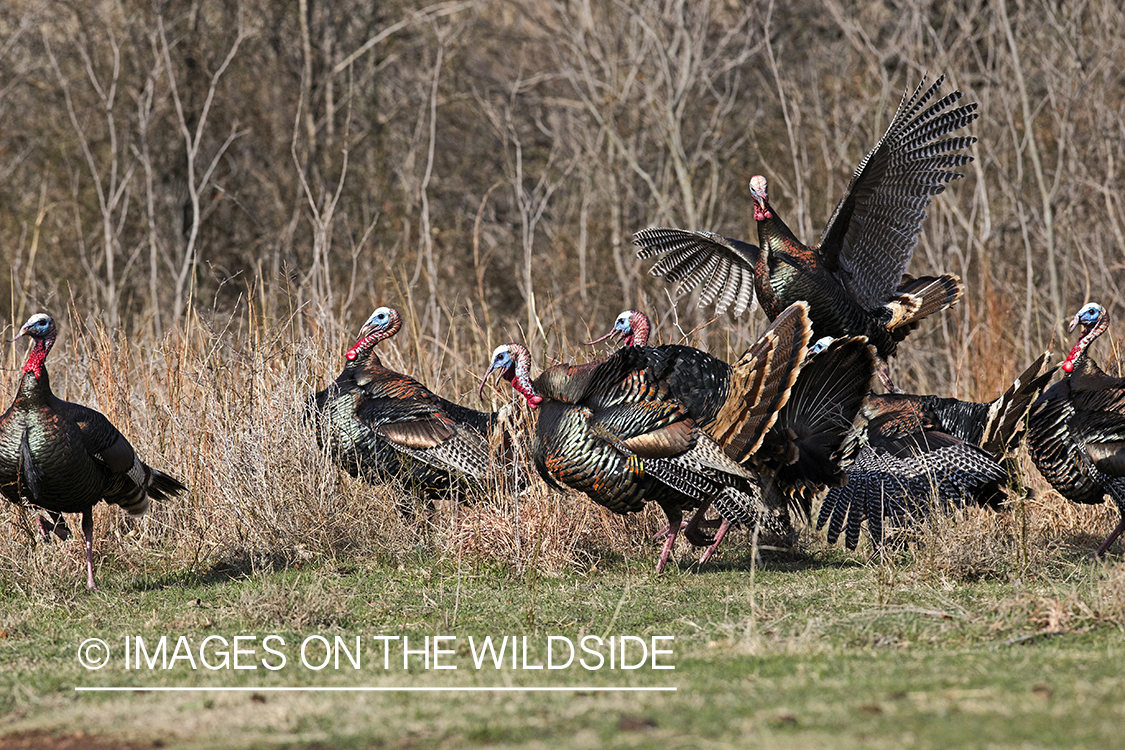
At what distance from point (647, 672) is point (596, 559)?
7.66 ft

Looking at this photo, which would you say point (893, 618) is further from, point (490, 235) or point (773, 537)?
point (490, 235)

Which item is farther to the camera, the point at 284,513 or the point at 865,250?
the point at 865,250

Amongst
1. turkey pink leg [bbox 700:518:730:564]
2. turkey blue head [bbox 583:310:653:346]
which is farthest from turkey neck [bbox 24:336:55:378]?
turkey pink leg [bbox 700:518:730:564]

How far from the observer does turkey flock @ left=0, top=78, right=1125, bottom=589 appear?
18.5 ft

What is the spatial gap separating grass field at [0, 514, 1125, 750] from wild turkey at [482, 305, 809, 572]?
0.45 meters

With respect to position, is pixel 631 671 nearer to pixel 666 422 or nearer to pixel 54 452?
pixel 666 422

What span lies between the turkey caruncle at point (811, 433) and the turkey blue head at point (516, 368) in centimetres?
104

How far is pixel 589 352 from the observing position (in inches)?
300

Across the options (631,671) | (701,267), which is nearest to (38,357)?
(631,671)

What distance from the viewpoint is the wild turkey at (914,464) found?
20.4 feet

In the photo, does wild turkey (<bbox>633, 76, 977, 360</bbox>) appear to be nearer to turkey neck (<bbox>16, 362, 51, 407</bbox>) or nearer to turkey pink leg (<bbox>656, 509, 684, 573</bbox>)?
turkey pink leg (<bbox>656, 509, 684, 573</bbox>)

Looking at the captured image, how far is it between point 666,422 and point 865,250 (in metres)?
2.16

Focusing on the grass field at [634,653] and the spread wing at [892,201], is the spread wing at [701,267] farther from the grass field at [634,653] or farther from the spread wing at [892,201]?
the grass field at [634,653]

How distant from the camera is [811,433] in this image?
6023 mm
